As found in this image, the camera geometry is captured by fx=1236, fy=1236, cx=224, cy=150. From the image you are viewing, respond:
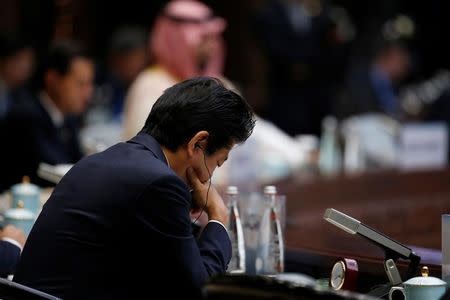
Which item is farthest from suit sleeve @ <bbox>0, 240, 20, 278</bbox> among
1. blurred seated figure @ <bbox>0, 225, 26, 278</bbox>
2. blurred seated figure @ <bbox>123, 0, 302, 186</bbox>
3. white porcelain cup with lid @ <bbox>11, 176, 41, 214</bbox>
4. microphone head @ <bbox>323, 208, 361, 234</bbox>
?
blurred seated figure @ <bbox>123, 0, 302, 186</bbox>

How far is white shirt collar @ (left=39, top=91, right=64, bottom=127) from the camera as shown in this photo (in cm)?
597

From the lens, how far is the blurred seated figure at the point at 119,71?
30.5 ft

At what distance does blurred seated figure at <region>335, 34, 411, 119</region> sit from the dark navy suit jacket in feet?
21.4

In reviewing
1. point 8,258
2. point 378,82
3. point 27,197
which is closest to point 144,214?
point 8,258

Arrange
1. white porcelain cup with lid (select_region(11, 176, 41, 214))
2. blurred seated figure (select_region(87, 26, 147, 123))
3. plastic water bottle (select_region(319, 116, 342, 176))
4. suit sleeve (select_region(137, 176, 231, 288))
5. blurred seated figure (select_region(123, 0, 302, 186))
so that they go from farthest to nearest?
blurred seated figure (select_region(87, 26, 147, 123)) → plastic water bottle (select_region(319, 116, 342, 176)) → blurred seated figure (select_region(123, 0, 302, 186)) → white porcelain cup with lid (select_region(11, 176, 41, 214)) → suit sleeve (select_region(137, 176, 231, 288))

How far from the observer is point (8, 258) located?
11.3 feet

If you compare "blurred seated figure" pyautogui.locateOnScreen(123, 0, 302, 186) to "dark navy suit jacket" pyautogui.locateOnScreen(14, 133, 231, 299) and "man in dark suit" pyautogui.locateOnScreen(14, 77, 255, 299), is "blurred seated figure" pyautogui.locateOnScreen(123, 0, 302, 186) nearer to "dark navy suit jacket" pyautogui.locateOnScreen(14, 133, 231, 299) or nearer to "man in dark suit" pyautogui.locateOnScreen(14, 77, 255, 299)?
"man in dark suit" pyautogui.locateOnScreen(14, 77, 255, 299)

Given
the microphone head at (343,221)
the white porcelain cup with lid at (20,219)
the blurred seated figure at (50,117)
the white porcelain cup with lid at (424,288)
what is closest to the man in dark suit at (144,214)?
the microphone head at (343,221)

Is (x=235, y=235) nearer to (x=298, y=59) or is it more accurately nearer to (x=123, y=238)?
(x=123, y=238)

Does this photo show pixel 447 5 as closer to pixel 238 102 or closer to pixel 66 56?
pixel 66 56

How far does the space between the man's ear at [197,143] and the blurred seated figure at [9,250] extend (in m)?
0.67

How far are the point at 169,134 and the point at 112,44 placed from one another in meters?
6.89

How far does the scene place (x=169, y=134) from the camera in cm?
313

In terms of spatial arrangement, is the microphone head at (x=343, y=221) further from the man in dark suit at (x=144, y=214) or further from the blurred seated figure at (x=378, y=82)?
the blurred seated figure at (x=378, y=82)
